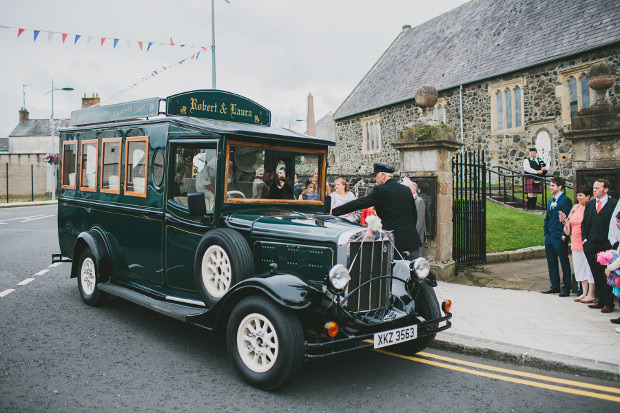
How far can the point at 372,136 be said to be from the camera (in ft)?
99.1

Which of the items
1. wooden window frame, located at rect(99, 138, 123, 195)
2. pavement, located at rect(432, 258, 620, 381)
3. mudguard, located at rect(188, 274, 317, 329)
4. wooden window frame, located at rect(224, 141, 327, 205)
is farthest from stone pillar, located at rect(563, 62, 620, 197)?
wooden window frame, located at rect(99, 138, 123, 195)

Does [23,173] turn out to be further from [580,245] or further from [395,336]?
[395,336]

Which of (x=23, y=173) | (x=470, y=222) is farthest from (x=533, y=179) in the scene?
(x=23, y=173)

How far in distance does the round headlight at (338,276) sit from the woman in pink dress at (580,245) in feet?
15.4

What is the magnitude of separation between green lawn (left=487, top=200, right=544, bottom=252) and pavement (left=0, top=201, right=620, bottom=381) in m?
2.19

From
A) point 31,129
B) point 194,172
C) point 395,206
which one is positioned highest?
point 31,129

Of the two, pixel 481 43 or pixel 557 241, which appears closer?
pixel 557 241

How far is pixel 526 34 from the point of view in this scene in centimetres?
2067

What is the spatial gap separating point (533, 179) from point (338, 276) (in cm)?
1253

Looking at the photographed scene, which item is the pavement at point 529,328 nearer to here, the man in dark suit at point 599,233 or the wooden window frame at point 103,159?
the man in dark suit at point 599,233

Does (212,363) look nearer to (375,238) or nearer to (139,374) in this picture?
(139,374)

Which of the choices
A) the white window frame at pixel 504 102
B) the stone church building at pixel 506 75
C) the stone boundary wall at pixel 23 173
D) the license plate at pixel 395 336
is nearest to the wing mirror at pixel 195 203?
the license plate at pixel 395 336

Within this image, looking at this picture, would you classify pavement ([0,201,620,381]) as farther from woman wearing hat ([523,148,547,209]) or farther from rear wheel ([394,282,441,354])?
woman wearing hat ([523,148,547,209])

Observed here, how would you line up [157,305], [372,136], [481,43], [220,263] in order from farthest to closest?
[372,136] → [481,43] → [157,305] → [220,263]
